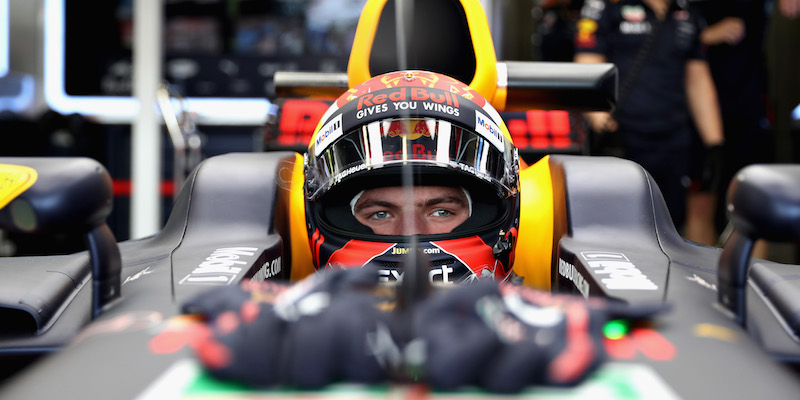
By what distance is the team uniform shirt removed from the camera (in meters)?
2.61

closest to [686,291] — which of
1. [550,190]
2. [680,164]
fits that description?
[550,190]

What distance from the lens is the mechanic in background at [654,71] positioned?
→ 262 centimetres

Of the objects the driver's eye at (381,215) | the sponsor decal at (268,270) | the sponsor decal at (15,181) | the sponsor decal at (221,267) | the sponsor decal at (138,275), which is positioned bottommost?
the sponsor decal at (268,270)

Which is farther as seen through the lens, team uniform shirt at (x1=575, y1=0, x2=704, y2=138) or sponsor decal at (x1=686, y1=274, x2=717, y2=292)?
team uniform shirt at (x1=575, y1=0, x2=704, y2=138)

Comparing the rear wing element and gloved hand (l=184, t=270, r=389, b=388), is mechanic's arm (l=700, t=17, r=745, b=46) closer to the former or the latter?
the rear wing element

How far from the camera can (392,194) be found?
117 cm

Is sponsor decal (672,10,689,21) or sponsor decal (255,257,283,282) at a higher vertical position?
sponsor decal (672,10,689,21)

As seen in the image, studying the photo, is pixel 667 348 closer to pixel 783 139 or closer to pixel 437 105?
pixel 437 105

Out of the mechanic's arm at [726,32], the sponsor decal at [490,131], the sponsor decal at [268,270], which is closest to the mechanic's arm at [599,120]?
the mechanic's arm at [726,32]

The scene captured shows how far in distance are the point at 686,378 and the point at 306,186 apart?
735 mm

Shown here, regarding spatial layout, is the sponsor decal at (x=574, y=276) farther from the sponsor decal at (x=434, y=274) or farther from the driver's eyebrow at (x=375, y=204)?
the driver's eyebrow at (x=375, y=204)

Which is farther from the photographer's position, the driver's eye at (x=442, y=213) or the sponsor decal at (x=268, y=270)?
the driver's eye at (x=442, y=213)

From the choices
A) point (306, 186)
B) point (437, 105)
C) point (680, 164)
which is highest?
point (437, 105)

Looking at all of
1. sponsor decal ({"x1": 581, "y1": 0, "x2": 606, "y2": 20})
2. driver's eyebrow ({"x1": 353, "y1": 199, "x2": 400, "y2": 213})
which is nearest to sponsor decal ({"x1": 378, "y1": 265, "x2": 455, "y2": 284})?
driver's eyebrow ({"x1": 353, "y1": 199, "x2": 400, "y2": 213})
